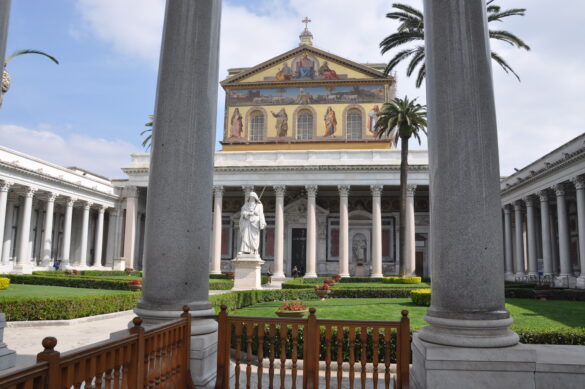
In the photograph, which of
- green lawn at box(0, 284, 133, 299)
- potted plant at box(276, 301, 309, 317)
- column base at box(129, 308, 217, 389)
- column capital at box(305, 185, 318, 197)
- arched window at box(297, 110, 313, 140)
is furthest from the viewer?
arched window at box(297, 110, 313, 140)

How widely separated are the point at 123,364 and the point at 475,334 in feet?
10.6

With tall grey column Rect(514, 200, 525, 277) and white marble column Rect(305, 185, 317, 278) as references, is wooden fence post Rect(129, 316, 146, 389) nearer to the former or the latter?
white marble column Rect(305, 185, 317, 278)

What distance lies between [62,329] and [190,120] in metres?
10.3

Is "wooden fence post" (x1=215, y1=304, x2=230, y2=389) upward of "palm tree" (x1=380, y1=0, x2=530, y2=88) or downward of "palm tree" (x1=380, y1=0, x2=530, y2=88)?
downward

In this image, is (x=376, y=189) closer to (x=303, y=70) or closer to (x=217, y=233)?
(x=217, y=233)

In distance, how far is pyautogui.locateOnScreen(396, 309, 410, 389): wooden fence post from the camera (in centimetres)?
500

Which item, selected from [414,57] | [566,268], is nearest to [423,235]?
[566,268]

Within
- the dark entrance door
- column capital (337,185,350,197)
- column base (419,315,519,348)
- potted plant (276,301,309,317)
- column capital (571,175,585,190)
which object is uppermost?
column capital (337,185,350,197)

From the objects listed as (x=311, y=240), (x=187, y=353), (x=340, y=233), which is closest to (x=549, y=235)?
(x=340, y=233)

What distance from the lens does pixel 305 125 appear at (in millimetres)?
44969

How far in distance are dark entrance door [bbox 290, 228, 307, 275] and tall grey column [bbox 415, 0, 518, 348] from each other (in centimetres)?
4073

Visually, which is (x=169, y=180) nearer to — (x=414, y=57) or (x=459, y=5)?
(x=459, y=5)

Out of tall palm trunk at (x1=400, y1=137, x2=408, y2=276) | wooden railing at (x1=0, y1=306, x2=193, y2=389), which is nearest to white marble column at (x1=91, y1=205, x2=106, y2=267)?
tall palm trunk at (x1=400, y1=137, x2=408, y2=276)

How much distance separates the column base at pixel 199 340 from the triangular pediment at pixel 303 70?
4090 cm
